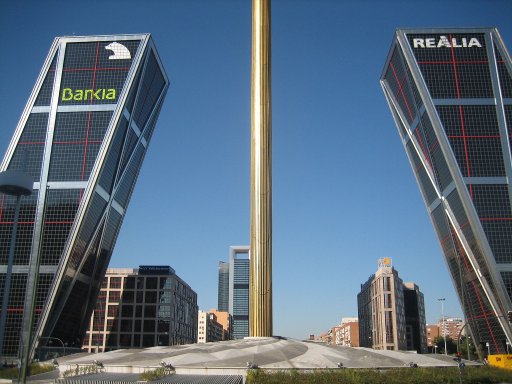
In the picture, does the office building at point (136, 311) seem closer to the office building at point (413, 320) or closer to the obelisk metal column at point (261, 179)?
the office building at point (413, 320)

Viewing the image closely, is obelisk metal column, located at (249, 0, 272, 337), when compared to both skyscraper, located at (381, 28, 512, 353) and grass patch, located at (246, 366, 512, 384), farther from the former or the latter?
skyscraper, located at (381, 28, 512, 353)

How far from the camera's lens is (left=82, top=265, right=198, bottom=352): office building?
137500mm

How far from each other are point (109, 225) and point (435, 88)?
59.8 meters

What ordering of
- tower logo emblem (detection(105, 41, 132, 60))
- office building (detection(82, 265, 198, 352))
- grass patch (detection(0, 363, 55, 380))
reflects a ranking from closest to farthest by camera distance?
grass patch (detection(0, 363, 55, 380))
tower logo emblem (detection(105, 41, 132, 60))
office building (detection(82, 265, 198, 352))

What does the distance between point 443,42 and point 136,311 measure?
98235 mm

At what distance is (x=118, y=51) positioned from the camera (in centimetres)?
9350

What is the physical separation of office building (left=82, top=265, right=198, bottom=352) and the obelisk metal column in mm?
85384

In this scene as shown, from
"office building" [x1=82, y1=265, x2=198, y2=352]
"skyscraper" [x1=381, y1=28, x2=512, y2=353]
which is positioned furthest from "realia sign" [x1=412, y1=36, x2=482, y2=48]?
"office building" [x1=82, y1=265, x2=198, y2=352]

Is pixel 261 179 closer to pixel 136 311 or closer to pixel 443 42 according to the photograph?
pixel 443 42

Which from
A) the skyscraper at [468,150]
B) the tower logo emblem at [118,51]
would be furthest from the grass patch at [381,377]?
the tower logo emblem at [118,51]

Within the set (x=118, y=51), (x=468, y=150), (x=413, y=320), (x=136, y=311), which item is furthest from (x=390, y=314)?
(x=118, y=51)

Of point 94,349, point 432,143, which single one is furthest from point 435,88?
point 94,349

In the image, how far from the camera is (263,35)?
6806 cm

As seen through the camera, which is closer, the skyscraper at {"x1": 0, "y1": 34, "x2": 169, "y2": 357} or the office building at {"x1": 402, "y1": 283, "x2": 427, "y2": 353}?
the skyscraper at {"x1": 0, "y1": 34, "x2": 169, "y2": 357}
